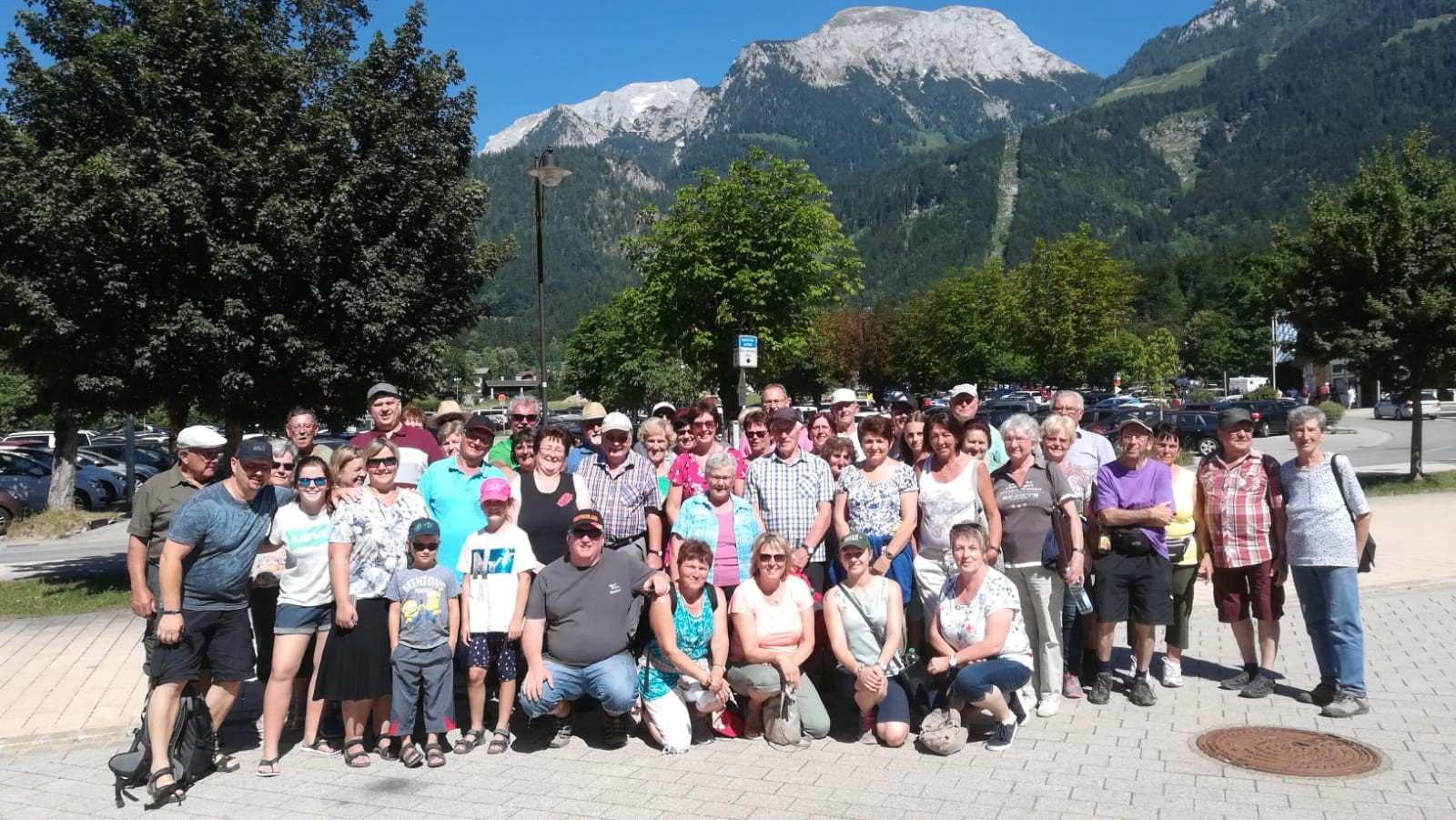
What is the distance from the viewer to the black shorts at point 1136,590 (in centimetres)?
623

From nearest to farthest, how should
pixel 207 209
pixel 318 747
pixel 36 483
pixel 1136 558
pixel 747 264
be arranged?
pixel 318 747, pixel 1136 558, pixel 207 209, pixel 36 483, pixel 747 264

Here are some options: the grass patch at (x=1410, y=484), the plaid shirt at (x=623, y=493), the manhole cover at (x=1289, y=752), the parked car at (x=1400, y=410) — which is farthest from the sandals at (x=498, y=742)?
the parked car at (x=1400, y=410)

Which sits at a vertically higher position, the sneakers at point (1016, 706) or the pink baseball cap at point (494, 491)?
the pink baseball cap at point (494, 491)

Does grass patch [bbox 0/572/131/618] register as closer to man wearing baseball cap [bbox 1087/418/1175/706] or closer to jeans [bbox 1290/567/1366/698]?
man wearing baseball cap [bbox 1087/418/1175/706]

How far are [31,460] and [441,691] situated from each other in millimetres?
20113

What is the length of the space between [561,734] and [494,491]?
5.01 ft

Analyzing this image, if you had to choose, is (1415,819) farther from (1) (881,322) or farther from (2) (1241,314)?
(2) (1241,314)

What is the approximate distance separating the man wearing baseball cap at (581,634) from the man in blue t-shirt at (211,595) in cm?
158

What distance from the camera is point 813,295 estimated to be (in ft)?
72.2

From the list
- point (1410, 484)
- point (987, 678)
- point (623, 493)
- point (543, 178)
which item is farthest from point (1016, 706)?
point (1410, 484)

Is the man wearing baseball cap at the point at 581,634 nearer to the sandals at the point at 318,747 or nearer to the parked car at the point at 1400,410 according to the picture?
the sandals at the point at 318,747

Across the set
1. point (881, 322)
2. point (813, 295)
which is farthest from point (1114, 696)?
point (881, 322)

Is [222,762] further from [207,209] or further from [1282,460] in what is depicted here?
[1282,460]

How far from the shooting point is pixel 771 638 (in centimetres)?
581
